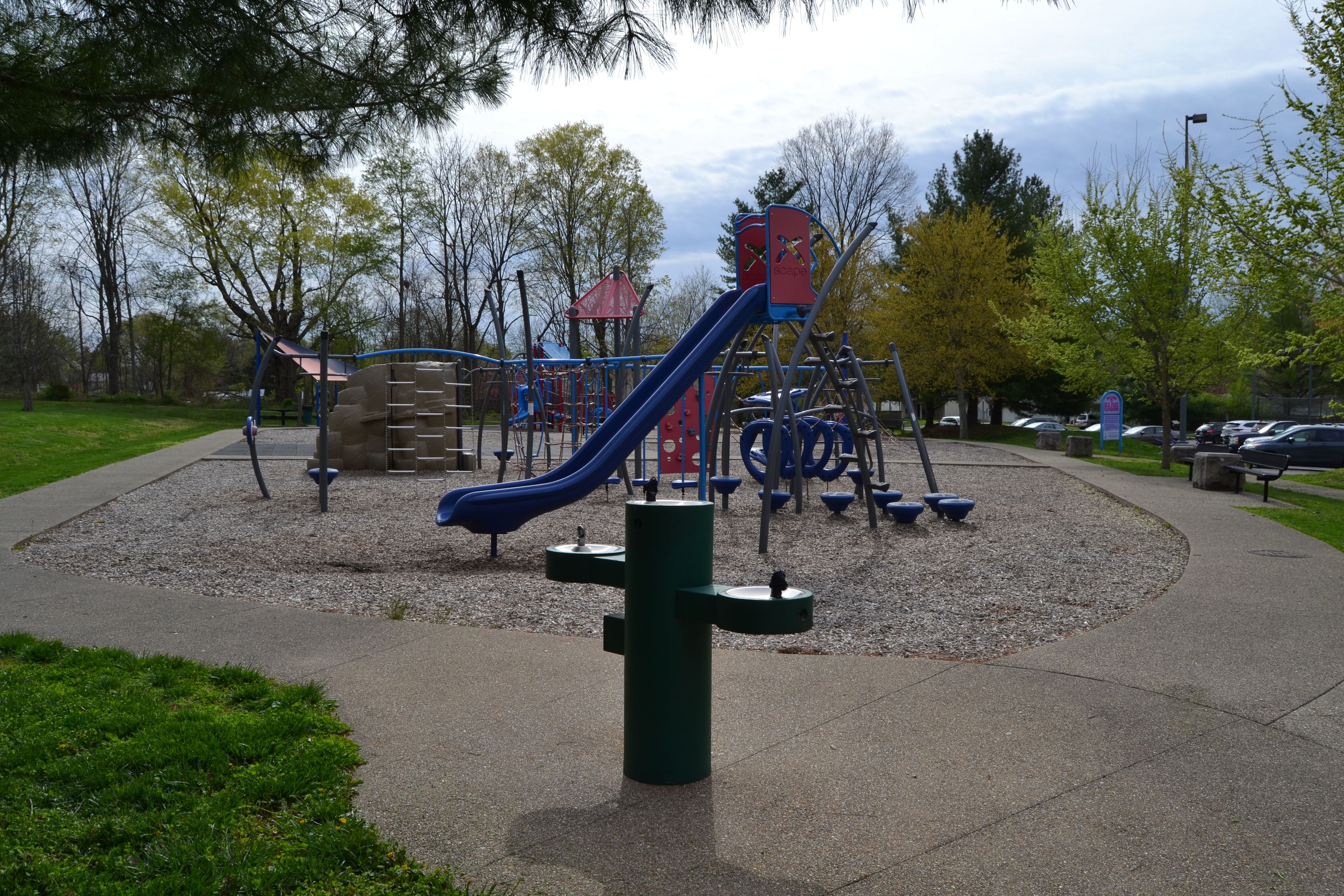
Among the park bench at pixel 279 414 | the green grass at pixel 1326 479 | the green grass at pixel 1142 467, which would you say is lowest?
the green grass at pixel 1326 479

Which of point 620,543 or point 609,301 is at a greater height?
point 609,301

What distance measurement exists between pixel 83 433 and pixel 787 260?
23.8 metres

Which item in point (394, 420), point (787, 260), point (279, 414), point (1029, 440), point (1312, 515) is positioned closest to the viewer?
point (787, 260)

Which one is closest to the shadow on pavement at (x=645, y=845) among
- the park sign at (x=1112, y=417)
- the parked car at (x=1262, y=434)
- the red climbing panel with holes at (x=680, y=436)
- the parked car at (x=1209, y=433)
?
the red climbing panel with holes at (x=680, y=436)

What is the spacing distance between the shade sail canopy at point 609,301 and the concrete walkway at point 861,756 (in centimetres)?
1012

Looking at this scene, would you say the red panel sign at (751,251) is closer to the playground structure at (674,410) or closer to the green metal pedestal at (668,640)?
the playground structure at (674,410)

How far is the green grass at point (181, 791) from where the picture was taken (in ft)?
8.17

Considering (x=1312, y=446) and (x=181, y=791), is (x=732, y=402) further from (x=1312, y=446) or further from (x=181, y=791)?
(x=1312, y=446)

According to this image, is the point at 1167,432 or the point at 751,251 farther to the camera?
the point at 1167,432

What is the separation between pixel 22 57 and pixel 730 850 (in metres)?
4.93

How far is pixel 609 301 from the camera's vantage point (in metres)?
15.6

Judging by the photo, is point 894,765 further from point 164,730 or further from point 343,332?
point 343,332

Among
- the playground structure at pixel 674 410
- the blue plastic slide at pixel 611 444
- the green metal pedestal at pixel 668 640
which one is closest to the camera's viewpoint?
the green metal pedestal at pixel 668 640

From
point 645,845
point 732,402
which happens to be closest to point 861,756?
point 645,845
